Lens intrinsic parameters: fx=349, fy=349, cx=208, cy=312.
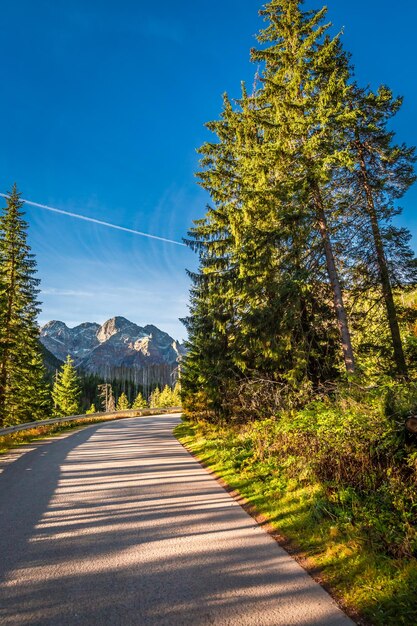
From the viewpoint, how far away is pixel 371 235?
13891 mm

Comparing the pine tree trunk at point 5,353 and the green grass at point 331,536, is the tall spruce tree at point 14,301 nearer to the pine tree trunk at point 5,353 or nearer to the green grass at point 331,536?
the pine tree trunk at point 5,353

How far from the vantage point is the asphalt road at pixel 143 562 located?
11.6 feet

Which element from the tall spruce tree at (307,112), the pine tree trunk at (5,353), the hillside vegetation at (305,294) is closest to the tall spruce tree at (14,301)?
the pine tree trunk at (5,353)

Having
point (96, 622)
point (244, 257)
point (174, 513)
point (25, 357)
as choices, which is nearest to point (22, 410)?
point (25, 357)

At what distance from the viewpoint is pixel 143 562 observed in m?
4.59

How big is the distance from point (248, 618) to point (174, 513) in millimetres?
3337

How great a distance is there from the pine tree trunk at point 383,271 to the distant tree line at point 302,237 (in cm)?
4

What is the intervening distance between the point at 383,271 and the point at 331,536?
1137 cm

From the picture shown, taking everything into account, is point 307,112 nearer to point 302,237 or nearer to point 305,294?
point 302,237

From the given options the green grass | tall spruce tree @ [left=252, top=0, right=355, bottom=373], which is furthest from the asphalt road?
tall spruce tree @ [left=252, top=0, right=355, bottom=373]

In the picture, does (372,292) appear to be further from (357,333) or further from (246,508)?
(246,508)

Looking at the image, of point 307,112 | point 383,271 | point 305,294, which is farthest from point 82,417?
point 307,112

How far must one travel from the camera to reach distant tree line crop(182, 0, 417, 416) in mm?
11609

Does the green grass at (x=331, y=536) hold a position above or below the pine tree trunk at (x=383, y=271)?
below
